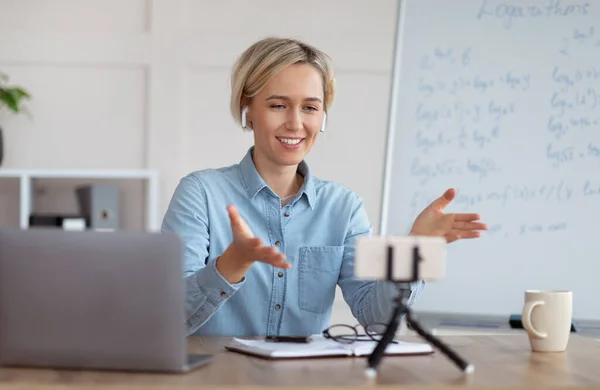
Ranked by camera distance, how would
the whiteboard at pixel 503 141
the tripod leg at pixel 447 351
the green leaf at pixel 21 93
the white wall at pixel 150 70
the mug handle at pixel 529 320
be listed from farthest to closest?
the white wall at pixel 150 70, the green leaf at pixel 21 93, the whiteboard at pixel 503 141, the mug handle at pixel 529 320, the tripod leg at pixel 447 351

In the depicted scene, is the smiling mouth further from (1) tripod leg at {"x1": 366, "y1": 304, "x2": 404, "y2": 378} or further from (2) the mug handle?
(1) tripod leg at {"x1": 366, "y1": 304, "x2": 404, "y2": 378}

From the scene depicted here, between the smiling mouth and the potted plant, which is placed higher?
the potted plant

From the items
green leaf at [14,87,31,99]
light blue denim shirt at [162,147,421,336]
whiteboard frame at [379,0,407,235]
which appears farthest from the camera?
green leaf at [14,87,31,99]

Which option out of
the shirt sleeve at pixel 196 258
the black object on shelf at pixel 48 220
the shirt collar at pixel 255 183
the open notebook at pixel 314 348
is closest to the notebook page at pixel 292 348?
the open notebook at pixel 314 348

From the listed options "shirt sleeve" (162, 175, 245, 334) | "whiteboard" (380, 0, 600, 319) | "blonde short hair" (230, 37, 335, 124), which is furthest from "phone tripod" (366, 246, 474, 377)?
"whiteboard" (380, 0, 600, 319)

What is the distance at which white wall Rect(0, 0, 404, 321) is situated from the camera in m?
3.37

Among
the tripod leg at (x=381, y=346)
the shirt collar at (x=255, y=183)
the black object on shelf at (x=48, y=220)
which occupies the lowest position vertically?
the black object on shelf at (x=48, y=220)

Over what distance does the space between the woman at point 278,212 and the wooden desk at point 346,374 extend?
1.51 feet

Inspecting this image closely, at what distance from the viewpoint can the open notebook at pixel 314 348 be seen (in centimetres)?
123

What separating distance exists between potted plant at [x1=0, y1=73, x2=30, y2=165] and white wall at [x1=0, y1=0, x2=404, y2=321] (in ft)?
0.15

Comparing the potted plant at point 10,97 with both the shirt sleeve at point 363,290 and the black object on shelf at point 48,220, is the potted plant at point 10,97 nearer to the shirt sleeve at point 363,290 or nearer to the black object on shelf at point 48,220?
the black object on shelf at point 48,220

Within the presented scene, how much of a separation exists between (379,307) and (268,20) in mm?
1981

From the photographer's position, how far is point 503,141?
2389mm

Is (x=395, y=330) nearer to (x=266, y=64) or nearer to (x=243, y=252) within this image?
(x=243, y=252)
